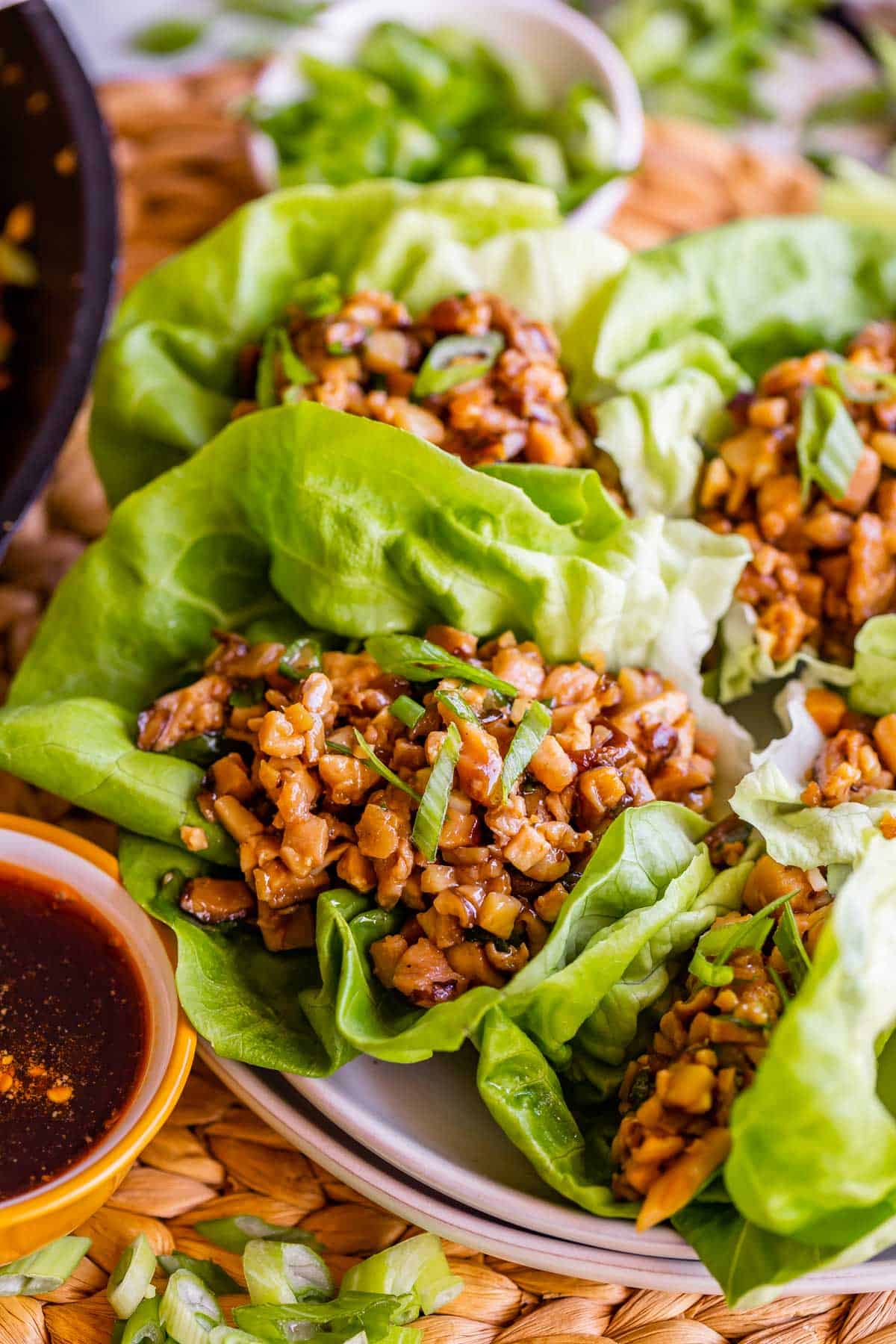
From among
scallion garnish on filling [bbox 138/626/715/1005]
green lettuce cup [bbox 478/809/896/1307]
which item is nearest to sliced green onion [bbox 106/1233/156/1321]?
scallion garnish on filling [bbox 138/626/715/1005]

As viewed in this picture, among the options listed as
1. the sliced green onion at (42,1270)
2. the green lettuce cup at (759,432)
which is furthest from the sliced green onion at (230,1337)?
the green lettuce cup at (759,432)

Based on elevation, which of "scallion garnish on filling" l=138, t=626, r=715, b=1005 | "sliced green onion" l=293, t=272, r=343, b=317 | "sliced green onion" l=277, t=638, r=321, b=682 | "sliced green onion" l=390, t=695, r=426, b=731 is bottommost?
"scallion garnish on filling" l=138, t=626, r=715, b=1005

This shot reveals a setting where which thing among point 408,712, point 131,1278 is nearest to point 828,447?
point 408,712

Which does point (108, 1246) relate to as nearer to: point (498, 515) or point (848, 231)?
point (498, 515)

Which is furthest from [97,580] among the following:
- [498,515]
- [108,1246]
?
[108,1246]

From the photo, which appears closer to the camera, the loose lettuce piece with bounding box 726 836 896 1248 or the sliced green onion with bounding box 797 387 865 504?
the loose lettuce piece with bounding box 726 836 896 1248

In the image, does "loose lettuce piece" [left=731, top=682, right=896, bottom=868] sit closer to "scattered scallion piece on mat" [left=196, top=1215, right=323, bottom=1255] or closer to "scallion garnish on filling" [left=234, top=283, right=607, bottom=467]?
"scallion garnish on filling" [left=234, top=283, right=607, bottom=467]

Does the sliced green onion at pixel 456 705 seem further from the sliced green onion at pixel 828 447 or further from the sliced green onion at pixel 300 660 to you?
the sliced green onion at pixel 828 447
